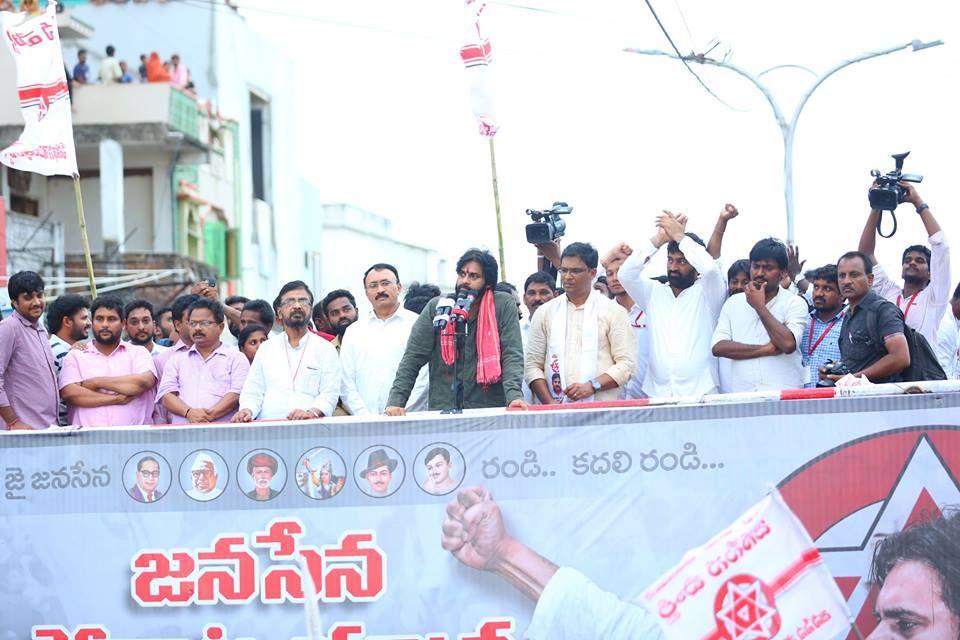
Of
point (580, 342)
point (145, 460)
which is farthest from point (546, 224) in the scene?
point (145, 460)

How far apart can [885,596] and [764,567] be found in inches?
19.7

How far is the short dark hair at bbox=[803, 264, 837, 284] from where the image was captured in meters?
7.06

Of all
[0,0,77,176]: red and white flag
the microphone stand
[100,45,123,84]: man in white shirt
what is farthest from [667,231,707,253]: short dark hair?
[100,45,123,84]: man in white shirt

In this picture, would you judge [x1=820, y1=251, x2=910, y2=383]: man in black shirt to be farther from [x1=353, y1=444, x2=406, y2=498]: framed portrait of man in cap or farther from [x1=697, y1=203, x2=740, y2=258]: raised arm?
[x1=353, y1=444, x2=406, y2=498]: framed portrait of man in cap

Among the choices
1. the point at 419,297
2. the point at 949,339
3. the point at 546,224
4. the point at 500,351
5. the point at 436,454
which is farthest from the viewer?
the point at 419,297

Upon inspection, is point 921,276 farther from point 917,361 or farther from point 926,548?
point 926,548

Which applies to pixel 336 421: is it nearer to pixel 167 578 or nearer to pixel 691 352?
pixel 167 578

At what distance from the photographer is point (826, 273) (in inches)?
279

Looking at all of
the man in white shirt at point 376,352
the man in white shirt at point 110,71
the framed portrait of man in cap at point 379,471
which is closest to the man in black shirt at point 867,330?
the framed portrait of man in cap at point 379,471

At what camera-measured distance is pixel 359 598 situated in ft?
18.9

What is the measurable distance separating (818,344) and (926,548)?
1.70 meters

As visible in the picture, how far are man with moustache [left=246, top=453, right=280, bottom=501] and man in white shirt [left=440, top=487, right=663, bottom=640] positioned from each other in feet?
2.61

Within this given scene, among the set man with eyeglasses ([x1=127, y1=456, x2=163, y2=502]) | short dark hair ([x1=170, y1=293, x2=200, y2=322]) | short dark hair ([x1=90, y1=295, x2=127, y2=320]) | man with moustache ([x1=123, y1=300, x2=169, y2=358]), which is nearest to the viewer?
man with eyeglasses ([x1=127, y1=456, x2=163, y2=502])

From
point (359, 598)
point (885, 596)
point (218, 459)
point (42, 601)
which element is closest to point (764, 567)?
point (885, 596)
